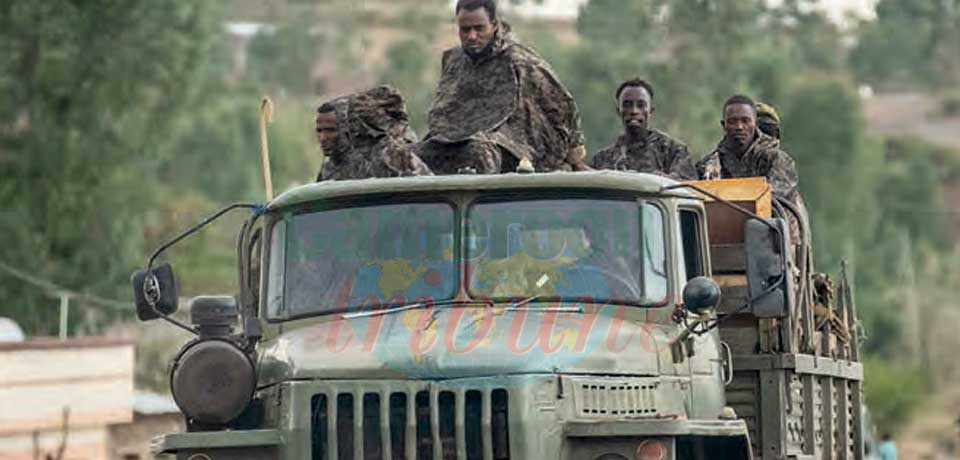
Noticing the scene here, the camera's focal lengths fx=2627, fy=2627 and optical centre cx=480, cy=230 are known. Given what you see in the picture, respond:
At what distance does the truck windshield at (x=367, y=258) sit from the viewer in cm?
1137

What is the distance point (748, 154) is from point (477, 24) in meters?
1.84

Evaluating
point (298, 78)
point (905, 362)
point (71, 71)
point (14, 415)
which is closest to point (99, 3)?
point (71, 71)

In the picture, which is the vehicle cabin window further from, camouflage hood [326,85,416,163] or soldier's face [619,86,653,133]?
soldier's face [619,86,653,133]

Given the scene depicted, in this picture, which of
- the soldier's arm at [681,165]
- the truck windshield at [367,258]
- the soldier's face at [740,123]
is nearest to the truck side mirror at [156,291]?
the truck windshield at [367,258]

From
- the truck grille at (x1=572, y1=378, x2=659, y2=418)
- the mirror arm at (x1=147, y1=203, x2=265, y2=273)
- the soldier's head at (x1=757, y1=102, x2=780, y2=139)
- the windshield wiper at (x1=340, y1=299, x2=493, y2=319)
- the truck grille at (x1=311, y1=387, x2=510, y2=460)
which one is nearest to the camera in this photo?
the truck grille at (x1=311, y1=387, x2=510, y2=460)

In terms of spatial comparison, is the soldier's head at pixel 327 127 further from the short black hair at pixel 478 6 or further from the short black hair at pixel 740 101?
the short black hair at pixel 740 101

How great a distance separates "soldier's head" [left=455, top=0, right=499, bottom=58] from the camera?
13062 millimetres

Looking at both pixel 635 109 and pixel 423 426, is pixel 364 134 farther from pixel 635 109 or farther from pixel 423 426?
pixel 423 426

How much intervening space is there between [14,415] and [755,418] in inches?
696

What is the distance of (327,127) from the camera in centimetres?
1335

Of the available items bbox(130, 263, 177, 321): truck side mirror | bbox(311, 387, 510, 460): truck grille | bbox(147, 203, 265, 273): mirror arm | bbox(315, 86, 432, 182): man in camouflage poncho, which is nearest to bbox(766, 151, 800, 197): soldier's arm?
bbox(315, 86, 432, 182): man in camouflage poncho

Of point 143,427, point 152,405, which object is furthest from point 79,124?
point 143,427

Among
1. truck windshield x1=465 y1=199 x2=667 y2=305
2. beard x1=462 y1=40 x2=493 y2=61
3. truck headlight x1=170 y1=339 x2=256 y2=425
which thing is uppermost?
beard x1=462 y1=40 x2=493 y2=61

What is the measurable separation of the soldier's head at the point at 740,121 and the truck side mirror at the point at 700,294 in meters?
3.25
